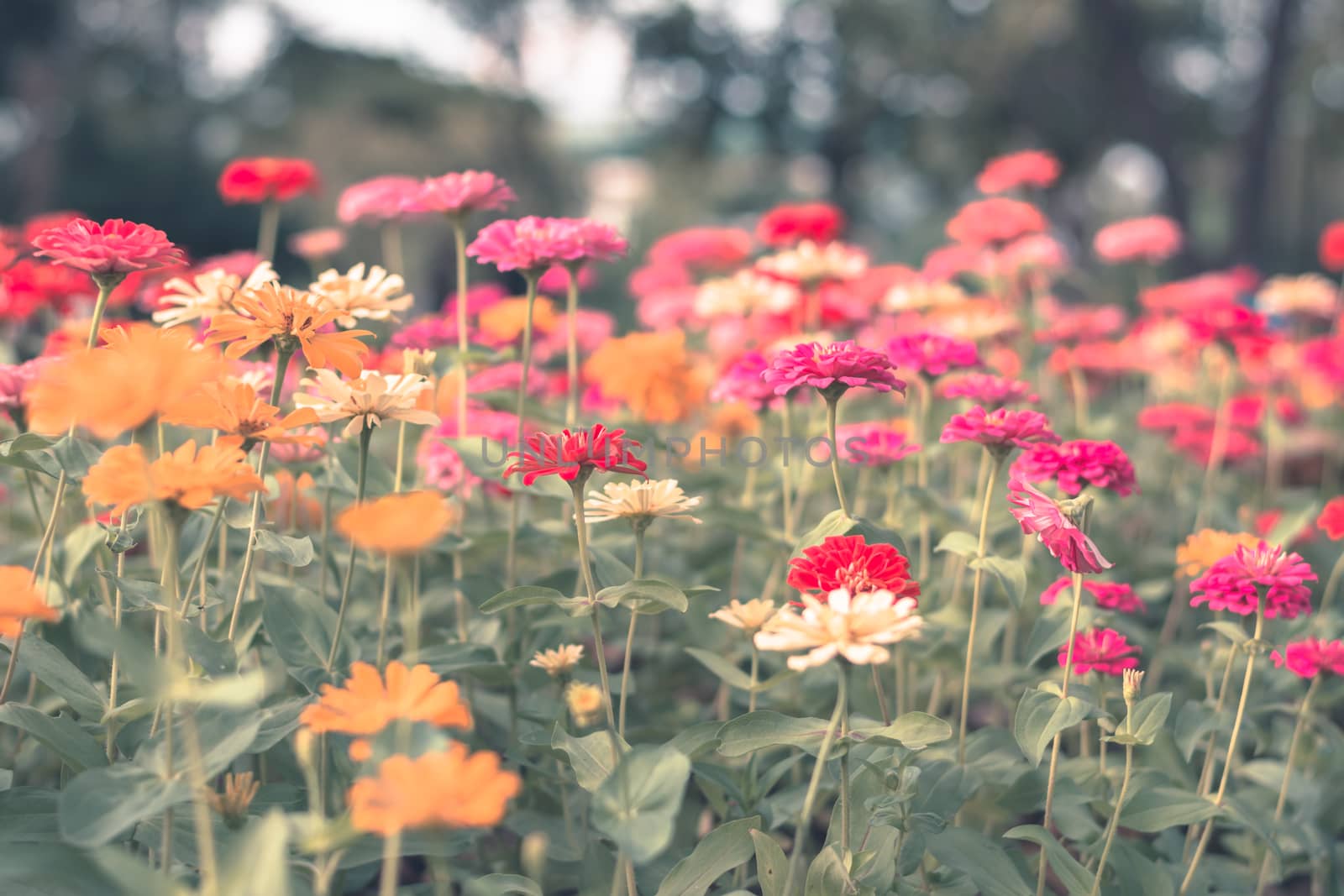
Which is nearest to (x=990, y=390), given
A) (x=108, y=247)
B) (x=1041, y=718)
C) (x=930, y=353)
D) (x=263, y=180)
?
(x=930, y=353)

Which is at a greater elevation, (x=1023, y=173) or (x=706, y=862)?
(x=1023, y=173)

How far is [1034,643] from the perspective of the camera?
1.57m

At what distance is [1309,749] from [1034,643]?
0.82 meters

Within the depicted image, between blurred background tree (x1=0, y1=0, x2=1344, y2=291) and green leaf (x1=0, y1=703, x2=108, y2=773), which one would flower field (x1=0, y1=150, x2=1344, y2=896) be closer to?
green leaf (x1=0, y1=703, x2=108, y2=773)

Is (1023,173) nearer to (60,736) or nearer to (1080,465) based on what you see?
(1080,465)

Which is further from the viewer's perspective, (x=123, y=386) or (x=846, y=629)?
(x=846, y=629)

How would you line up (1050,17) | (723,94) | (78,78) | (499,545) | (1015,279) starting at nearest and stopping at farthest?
(499,545) → (1015,279) → (1050,17) → (78,78) → (723,94)

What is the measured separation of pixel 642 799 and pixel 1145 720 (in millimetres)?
708

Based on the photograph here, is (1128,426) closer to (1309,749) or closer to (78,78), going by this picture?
(1309,749)

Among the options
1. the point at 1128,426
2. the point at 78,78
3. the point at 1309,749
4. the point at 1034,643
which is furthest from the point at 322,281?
the point at 78,78

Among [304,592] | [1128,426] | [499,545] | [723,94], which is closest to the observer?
[304,592]

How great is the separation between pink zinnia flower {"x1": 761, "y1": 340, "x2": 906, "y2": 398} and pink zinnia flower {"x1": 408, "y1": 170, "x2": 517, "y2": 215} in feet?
2.08

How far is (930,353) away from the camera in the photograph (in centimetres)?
184

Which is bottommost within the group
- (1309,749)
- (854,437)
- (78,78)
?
(1309,749)
